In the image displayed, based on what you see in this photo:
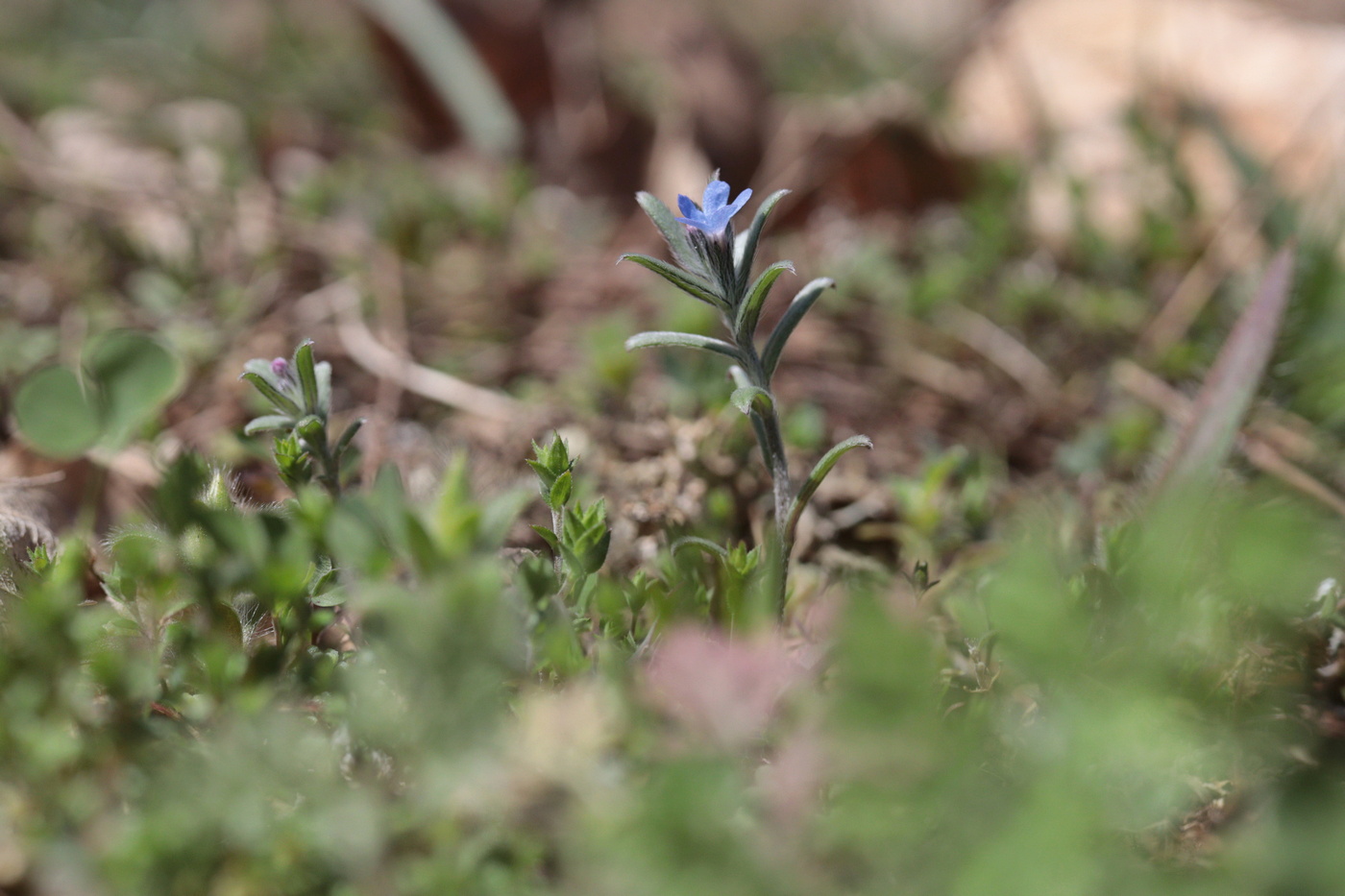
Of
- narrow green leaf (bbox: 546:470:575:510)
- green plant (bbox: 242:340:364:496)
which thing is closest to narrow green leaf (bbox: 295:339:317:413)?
green plant (bbox: 242:340:364:496)

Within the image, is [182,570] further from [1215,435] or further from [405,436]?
[1215,435]

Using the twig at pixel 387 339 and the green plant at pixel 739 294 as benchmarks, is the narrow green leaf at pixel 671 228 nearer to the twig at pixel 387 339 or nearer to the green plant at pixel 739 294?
the green plant at pixel 739 294

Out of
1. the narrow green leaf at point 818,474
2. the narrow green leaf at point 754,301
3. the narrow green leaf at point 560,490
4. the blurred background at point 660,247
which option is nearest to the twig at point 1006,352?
the blurred background at point 660,247

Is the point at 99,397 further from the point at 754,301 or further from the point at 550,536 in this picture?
the point at 754,301

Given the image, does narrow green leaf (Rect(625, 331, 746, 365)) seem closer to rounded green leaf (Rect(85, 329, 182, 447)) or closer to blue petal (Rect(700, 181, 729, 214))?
blue petal (Rect(700, 181, 729, 214))

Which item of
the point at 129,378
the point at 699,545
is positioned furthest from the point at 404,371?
the point at 699,545

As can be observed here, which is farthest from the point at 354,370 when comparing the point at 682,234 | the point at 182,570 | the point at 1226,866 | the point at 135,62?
the point at 135,62
